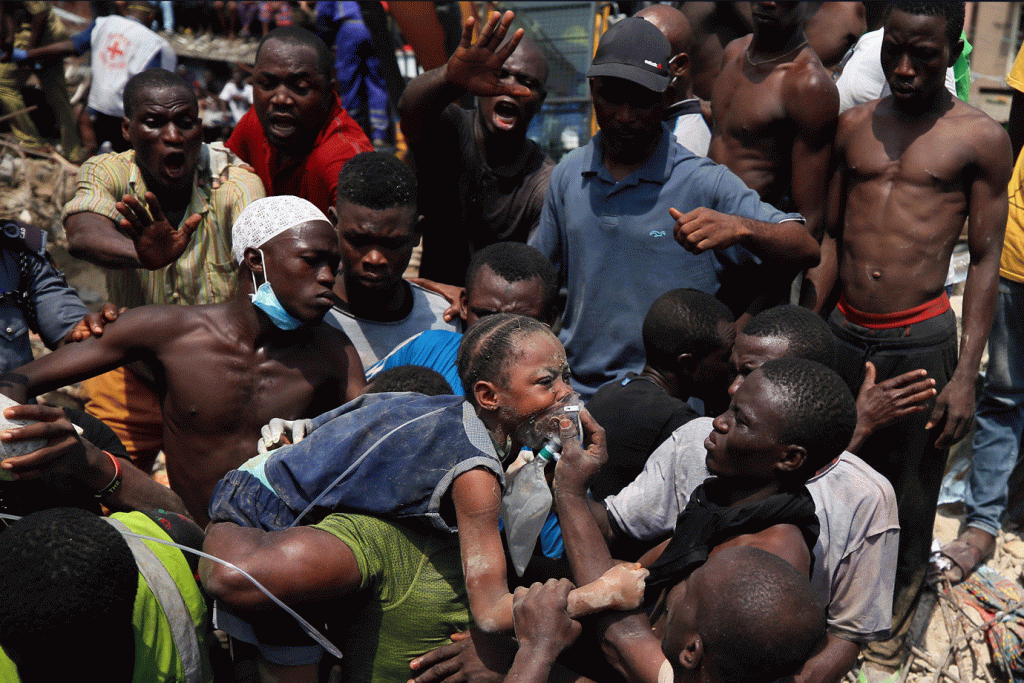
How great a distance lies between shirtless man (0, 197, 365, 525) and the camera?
A: 2893 millimetres

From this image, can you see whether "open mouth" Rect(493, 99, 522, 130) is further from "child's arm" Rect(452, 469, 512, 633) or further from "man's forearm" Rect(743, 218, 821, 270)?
"child's arm" Rect(452, 469, 512, 633)

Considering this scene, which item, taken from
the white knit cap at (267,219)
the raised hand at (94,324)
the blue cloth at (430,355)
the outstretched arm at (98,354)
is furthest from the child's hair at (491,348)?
the raised hand at (94,324)

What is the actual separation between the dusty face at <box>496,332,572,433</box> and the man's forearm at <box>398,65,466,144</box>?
1772mm

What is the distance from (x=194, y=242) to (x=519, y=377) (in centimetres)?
202

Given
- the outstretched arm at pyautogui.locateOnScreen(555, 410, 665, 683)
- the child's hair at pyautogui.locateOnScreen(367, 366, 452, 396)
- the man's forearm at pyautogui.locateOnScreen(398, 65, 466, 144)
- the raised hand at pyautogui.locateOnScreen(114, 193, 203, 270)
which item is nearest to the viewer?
the outstretched arm at pyautogui.locateOnScreen(555, 410, 665, 683)

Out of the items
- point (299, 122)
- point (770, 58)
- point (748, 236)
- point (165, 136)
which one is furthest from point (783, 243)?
point (165, 136)

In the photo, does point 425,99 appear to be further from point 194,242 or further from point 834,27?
point 834,27

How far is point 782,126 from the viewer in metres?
3.92

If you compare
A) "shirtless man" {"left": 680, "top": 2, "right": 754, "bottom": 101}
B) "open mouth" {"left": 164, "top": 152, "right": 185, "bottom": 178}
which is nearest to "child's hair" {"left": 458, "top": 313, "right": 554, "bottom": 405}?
"open mouth" {"left": 164, "top": 152, "right": 185, "bottom": 178}

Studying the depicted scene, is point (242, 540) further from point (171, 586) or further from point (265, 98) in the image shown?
point (265, 98)

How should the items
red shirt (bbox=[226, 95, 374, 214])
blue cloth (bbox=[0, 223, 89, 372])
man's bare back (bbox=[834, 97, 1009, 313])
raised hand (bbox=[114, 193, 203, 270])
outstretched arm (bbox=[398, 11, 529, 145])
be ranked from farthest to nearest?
red shirt (bbox=[226, 95, 374, 214])
man's bare back (bbox=[834, 97, 1009, 313])
outstretched arm (bbox=[398, 11, 529, 145])
raised hand (bbox=[114, 193, 203, 270])
blue cloth (bbox=[0, 223, 89, 372])

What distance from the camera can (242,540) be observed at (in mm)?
2076

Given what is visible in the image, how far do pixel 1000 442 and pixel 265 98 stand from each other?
13.3 ft

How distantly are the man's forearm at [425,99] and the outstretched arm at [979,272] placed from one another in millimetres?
2229
